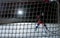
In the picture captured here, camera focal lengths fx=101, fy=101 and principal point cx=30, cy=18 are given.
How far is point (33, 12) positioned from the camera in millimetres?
964

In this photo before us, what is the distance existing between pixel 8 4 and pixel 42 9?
333 millimetres

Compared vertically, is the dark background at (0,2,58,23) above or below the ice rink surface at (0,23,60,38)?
above

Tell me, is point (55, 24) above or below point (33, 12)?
below

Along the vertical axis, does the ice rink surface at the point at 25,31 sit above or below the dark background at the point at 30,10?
below

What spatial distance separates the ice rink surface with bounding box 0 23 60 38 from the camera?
36.2 inches

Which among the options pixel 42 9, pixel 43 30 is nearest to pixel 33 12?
pixel 42 9

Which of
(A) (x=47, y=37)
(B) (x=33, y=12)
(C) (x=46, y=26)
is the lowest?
(A) (x=47, y=37)

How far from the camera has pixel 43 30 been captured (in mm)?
958

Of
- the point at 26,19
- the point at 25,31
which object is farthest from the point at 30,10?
the point at 25,31

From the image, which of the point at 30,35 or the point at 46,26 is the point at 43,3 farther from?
the point at 30,35

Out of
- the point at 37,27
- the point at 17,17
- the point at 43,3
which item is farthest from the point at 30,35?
the point at 43,3

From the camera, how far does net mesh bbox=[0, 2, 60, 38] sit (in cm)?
93

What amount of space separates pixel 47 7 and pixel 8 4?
1.23 ft

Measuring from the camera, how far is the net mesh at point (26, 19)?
3.04ft
